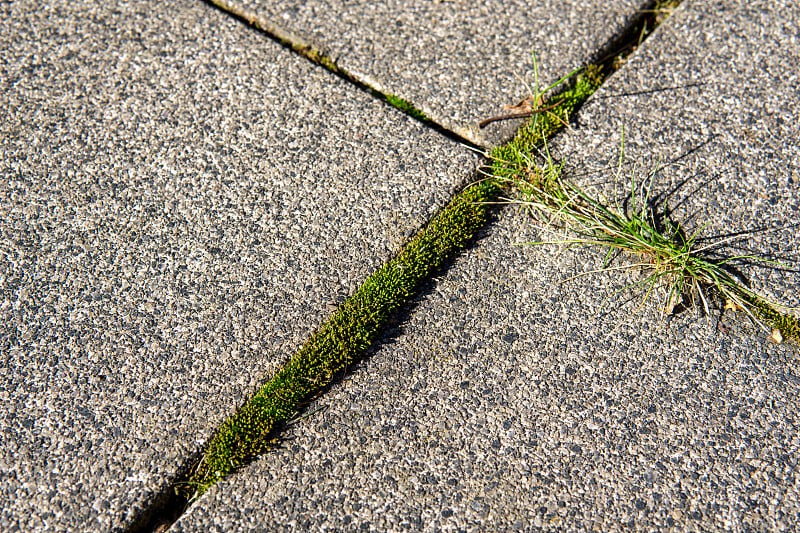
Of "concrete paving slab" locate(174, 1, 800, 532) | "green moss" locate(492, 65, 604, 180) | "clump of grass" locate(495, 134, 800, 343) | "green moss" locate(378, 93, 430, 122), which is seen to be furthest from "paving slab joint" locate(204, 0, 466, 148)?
"concrete paving slab" locate(174, 1, 800, 532)

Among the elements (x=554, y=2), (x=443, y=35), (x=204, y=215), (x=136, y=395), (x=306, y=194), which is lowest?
(x=136, y=395)

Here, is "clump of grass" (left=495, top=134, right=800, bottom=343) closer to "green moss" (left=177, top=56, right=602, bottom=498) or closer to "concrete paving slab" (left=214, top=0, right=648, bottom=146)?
"green moss" (left=177, top=56, right=602, bottom=498)

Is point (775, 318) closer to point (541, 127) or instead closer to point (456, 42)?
point (541, 127)

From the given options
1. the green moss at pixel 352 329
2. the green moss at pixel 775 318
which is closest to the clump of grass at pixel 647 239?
the green moss at pixel 775 318

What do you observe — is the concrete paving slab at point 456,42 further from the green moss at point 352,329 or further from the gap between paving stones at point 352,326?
the green moss at point 352,329

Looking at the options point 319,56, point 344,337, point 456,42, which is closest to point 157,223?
point 344,337

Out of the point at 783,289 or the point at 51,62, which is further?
the point at 51,62

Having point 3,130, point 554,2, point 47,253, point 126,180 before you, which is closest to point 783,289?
point 554,2

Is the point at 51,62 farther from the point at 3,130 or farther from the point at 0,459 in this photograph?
the point at 0,459
